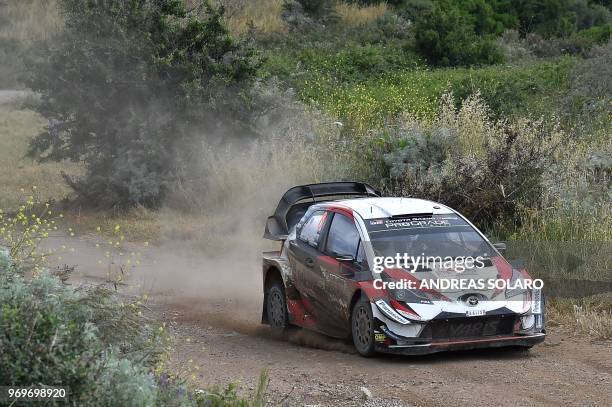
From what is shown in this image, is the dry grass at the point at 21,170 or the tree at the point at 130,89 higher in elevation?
the tree at the point at 130,89

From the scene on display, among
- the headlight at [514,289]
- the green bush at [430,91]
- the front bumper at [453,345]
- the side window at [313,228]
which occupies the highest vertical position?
the green bush at [430,91]

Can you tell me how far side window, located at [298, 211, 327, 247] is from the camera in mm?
12148

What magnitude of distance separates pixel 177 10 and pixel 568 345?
12.0m

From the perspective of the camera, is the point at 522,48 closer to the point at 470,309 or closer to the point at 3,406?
the point at 470,309

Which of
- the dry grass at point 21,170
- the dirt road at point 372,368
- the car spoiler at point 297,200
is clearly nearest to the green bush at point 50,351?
the dirt road at point 372,368

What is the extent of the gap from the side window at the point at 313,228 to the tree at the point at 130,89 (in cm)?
852

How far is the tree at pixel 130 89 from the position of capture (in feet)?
67.1

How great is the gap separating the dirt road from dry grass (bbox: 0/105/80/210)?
9498 mm

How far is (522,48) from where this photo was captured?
3791 cm

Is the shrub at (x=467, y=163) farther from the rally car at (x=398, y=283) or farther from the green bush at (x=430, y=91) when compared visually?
the rally car at (x=398, y=283)

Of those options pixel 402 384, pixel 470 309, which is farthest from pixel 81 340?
pixel 470 309

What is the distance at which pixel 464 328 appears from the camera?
10477mm

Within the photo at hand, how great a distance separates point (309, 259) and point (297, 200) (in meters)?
1.64

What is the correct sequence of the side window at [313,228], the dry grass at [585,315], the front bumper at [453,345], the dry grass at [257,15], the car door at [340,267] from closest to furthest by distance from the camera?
1. the front bumper at [453,345]
2. the car door at [340,267]
3. the dry grass at [585,315]
4. the side window at [313,228]
5. the dry grass at [257,15]
